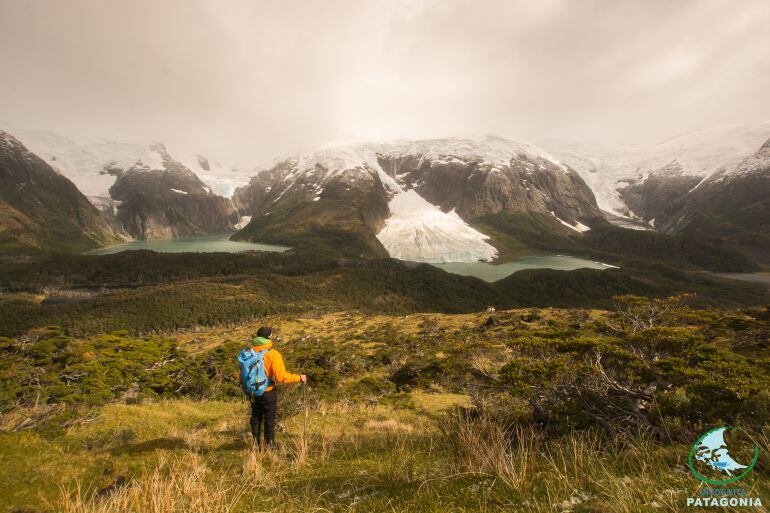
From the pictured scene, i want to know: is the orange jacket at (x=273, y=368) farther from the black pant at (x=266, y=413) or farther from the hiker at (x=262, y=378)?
the black pant at (x=266, y=413)

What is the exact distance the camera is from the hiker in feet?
28.8

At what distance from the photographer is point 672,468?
4.37 meters

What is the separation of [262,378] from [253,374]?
0.26 m

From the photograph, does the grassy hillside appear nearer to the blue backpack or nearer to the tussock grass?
the tussock grass

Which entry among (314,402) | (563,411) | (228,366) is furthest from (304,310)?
Answer: (563,411)

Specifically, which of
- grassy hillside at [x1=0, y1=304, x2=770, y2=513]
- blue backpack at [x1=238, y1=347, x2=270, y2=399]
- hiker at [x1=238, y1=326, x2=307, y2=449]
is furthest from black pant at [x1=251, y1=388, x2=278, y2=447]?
grassy hillside at [x1=0, y1=304, x2=770, y2=513]

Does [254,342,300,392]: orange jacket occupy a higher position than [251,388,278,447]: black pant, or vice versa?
[254,342,300,392]: orange jacket

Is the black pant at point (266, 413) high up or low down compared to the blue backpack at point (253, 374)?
down

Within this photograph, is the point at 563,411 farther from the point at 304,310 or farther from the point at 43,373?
the point at 304,310

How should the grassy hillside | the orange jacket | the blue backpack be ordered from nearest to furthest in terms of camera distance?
the grassy hillside, the blue backpack, the orange jacket

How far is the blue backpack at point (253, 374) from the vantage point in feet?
28.7

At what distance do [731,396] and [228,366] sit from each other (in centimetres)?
2910

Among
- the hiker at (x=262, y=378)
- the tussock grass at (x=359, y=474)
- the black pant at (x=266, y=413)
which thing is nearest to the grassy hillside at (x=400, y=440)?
the tussock grass at (x=359, y=474)

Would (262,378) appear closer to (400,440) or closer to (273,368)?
(273,368)
